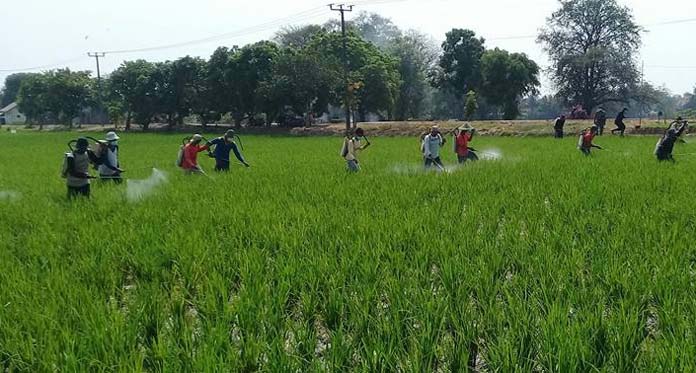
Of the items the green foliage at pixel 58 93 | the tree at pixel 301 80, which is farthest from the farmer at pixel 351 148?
the green foliage at pixel 58 93

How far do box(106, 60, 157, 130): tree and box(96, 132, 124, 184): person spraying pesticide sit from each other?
1335 inches

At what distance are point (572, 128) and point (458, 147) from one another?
1475cm

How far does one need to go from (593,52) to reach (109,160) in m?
33.1

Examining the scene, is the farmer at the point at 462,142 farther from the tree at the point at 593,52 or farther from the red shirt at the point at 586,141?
the tree at the point at 593,52

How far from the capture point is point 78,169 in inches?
258

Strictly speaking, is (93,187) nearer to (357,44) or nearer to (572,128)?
(572,128)

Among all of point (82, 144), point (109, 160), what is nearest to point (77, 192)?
point (82, 144)

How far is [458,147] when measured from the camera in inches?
404

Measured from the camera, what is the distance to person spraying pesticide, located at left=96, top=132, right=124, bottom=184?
7.44m

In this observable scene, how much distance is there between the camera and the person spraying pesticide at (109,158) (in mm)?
7441

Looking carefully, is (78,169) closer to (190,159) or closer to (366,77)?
(190,159)

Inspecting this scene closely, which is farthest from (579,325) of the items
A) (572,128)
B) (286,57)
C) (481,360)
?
(286,57)

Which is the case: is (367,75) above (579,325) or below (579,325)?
above

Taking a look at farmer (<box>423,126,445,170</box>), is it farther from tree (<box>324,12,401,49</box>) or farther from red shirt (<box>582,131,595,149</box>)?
tree (<box>324,12,401,49</box>)
